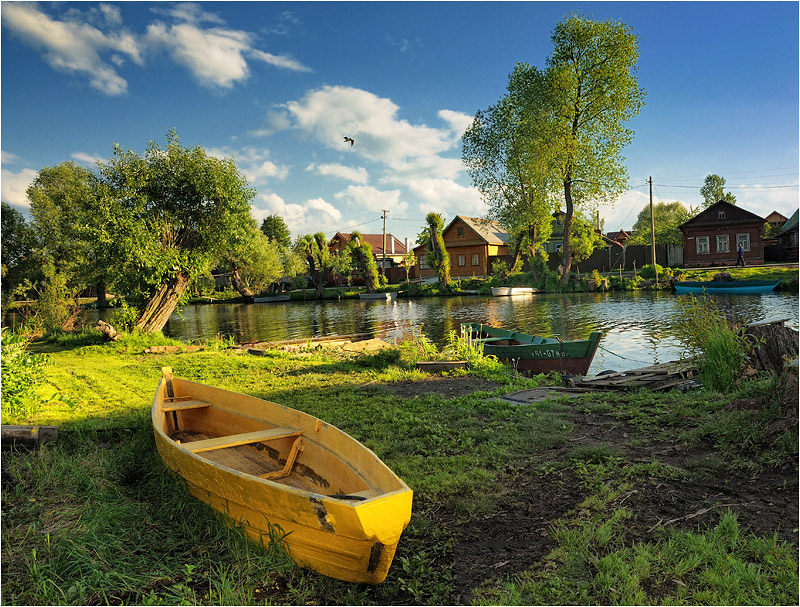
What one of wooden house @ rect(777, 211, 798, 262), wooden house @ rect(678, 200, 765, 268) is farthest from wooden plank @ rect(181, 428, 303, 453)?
wooden house @ rect(777, 211, 798, 262)

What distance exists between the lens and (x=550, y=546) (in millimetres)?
3572

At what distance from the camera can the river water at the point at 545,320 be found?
51.2 ft

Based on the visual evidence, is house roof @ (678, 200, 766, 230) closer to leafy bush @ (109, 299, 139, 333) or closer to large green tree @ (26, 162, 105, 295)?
leafy bush @ (109, 299, 139, 333)

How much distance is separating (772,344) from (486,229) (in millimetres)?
49361

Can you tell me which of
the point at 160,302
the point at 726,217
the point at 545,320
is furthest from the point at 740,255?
the point at 160,302

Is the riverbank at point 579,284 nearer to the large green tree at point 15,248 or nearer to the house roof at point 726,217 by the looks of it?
the house roof at point 726,217

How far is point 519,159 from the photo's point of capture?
3841 centimetres

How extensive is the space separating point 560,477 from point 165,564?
3232 millimetres

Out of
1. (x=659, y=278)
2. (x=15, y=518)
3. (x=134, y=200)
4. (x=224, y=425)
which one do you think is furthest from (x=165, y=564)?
(x=659, y=278)

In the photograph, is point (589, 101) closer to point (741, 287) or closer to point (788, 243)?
point (741, 287)

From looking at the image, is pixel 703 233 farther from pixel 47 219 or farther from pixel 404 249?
pixel 47 219

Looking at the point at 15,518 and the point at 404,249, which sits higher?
the point at 404,249

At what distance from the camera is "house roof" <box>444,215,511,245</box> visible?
53.2 metres

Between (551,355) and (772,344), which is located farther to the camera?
(551,355)
